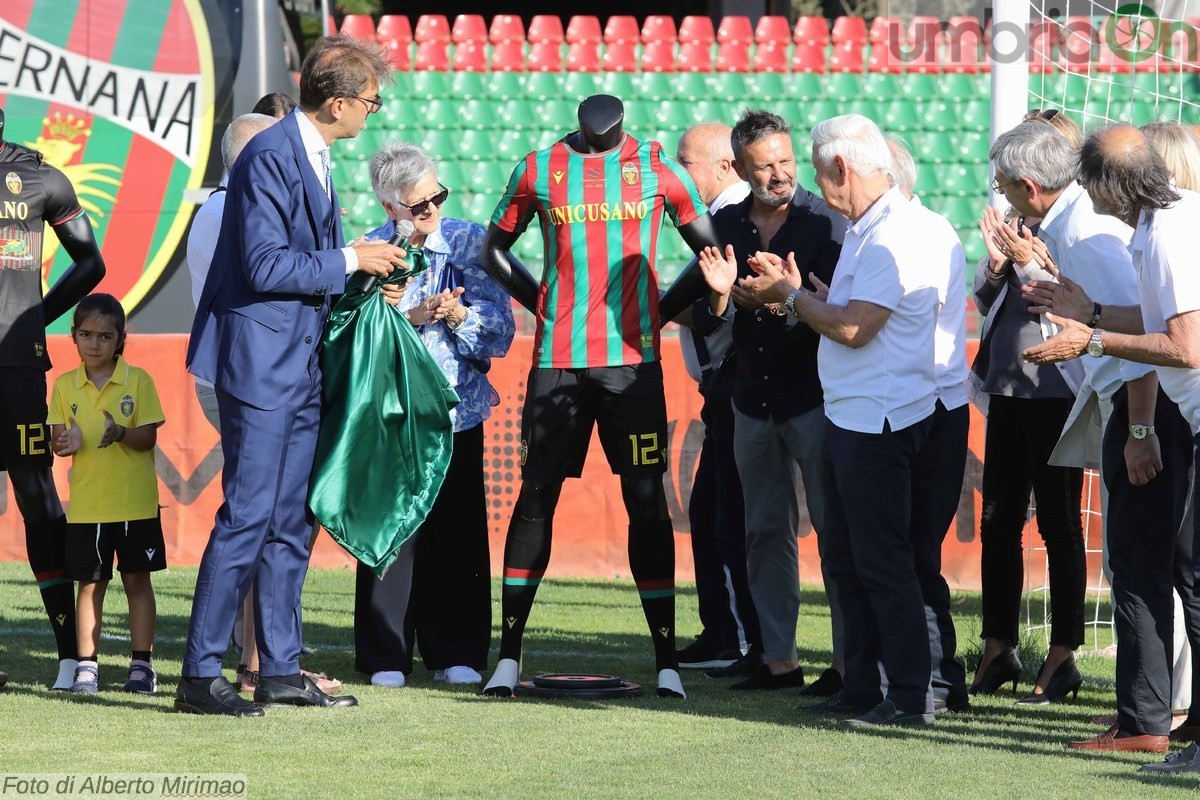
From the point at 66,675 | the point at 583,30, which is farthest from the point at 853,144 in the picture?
the point at 583,30

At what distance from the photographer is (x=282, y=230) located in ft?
16.8

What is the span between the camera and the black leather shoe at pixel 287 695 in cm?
531

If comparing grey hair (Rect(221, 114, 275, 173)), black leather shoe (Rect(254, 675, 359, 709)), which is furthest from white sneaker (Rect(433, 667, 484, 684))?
grey hair (Rect(221, 114, 275, 173))

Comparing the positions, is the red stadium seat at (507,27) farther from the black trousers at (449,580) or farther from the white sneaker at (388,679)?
the white sneaker at (388,679)

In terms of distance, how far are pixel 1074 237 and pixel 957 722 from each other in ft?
5.49

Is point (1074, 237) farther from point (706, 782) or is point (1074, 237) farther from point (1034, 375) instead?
point (706, 782)

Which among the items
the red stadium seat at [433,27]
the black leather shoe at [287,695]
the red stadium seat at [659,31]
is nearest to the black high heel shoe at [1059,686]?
the black leather shoe at [287,695]

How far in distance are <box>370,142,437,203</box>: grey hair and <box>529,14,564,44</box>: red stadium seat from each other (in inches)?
403

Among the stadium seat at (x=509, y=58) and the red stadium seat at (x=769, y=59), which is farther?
the stadium seat at (x=509, y=58)

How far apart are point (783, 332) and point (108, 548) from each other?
8.83 feet

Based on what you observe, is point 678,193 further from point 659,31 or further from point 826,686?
point 659,31

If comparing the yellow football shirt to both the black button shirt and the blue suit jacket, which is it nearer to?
the blue suit jacket

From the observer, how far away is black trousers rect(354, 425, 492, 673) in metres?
6.12

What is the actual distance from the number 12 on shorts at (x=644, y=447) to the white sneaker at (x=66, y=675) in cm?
224
